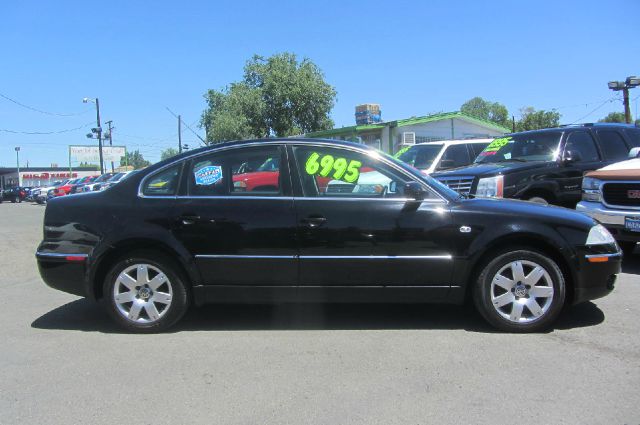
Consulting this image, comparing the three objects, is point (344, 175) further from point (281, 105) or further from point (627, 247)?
A: point (281, 105)

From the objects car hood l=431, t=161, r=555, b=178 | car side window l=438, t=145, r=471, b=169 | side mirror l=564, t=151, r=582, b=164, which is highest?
car side window l=438, t=145, r=471, b=169

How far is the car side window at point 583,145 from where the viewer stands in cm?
859

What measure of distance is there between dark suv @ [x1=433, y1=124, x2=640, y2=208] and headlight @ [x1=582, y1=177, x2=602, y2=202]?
101 centimetres

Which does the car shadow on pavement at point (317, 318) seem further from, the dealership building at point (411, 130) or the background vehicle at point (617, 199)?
the dealership building at point (411, 130)

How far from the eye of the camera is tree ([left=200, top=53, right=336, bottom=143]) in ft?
108

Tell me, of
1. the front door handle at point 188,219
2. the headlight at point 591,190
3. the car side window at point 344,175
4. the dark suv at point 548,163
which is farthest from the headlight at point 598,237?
the front door handle at point 188,219

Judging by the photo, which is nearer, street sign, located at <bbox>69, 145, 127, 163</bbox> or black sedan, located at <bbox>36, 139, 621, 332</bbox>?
black sedan, located at <bbox>36, 139, 621, 332</bbox>

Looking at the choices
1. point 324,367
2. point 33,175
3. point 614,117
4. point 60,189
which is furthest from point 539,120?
point 33,175

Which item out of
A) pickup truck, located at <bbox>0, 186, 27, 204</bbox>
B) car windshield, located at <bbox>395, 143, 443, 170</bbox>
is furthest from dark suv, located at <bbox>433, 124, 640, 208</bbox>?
pickup truck, located at <bbox>0, 186, 27, 204</bbox>

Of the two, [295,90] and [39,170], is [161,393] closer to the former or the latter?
[295,90]

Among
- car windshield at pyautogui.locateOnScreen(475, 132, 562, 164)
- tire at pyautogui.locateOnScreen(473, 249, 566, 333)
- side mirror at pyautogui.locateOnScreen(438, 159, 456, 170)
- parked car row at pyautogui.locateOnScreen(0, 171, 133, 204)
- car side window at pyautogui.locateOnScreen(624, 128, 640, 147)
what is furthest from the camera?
parked car row at pyautogui.locateOnScreen(0, 171, 133, 204)

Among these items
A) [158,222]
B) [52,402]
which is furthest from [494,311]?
[52,402]

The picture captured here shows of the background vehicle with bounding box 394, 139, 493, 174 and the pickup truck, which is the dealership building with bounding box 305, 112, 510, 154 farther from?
the pickup truck

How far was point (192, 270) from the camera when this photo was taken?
14.9ft
